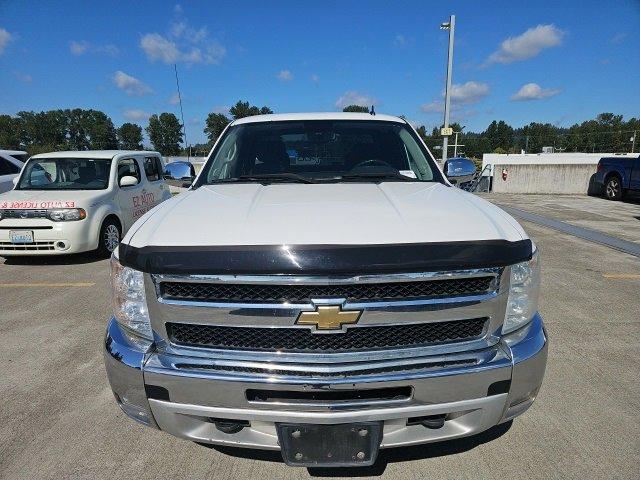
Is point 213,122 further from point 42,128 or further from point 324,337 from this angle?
point 324,337

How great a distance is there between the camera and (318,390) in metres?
1.67

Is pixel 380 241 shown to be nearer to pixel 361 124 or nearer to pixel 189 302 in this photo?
pixel 189 302

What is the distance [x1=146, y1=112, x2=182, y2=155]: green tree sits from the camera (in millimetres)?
76912

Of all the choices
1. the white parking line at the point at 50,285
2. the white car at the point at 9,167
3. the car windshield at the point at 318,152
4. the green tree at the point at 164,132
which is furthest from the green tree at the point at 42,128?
the car windshield at the point at 318,152

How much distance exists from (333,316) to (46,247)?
620 centimetres

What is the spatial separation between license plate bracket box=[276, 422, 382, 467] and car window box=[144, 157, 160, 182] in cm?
783

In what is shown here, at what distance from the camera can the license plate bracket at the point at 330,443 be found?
1.71 metres

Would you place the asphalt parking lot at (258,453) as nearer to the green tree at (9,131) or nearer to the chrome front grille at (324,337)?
the chrome front grille at (324,337)

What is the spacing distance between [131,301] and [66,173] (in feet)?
22.1

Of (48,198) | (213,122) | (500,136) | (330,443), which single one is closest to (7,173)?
(48,198)

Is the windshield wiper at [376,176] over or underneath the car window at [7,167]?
underneath

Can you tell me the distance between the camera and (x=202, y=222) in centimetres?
194

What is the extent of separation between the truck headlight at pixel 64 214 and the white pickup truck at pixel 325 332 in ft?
17.2

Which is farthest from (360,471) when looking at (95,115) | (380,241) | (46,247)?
(95,115)
